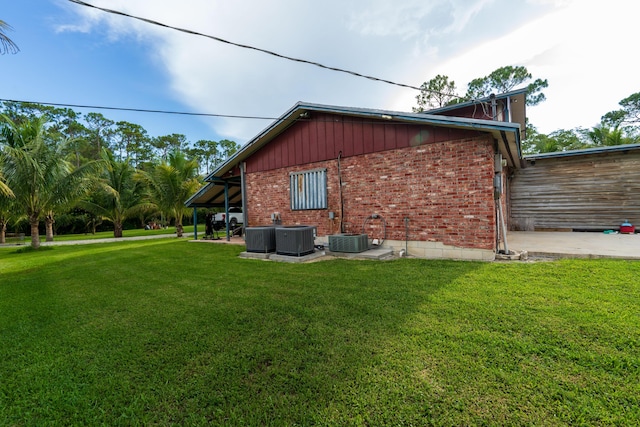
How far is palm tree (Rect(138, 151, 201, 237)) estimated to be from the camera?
615 inches

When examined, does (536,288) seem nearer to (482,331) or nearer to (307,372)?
(482,331)

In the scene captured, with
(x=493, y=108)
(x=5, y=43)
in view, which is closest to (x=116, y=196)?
(x=5, y=43)

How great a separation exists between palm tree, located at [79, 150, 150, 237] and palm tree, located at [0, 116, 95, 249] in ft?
14.5

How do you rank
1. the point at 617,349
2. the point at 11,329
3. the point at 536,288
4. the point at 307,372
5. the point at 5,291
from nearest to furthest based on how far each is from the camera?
the point at 307,372
the point at 617,349
the point at 11,329
the point at 536,288
the point at 5,291

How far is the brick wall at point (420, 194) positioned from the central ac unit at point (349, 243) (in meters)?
0.69

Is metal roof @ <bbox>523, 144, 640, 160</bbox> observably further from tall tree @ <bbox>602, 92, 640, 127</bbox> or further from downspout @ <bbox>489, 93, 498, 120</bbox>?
tall tree @ <bbox>602, 92, 640, 127</bbox>

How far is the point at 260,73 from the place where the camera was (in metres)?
10.9

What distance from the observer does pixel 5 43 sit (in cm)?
477

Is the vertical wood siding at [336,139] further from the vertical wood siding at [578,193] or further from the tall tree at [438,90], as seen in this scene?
the tall tree at [438,90]

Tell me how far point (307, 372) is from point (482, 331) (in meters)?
1.87

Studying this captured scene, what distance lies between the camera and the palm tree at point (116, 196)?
55.9 ft

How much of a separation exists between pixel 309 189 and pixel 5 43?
7.21 meters

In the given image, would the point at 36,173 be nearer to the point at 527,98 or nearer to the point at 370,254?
the point at 370,254

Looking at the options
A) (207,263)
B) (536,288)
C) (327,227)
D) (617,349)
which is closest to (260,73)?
(327,227)
